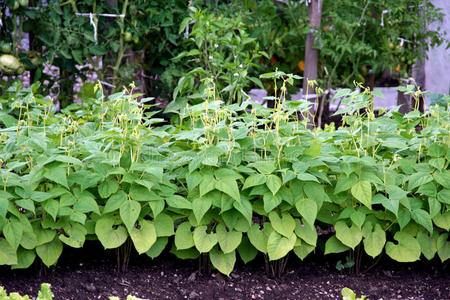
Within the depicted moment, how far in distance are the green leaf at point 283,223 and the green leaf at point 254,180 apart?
19 centimetres

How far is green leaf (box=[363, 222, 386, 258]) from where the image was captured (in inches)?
97.0

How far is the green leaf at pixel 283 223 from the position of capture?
241 cm

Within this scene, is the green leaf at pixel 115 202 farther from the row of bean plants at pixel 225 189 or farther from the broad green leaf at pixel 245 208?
the broad green leaf at pixel 245 208

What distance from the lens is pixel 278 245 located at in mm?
2404

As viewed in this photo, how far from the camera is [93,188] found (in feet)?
8.00

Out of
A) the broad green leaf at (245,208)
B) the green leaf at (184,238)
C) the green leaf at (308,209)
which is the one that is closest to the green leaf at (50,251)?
the green leaf at (184,238)

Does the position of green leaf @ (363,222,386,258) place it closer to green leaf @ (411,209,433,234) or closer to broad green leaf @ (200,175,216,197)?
green leaf @ (411,209,433,234)

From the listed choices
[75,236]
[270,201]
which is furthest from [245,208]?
[75,236]

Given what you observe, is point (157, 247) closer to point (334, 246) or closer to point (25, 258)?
point (25, 258)

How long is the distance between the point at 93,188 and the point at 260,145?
73 cm

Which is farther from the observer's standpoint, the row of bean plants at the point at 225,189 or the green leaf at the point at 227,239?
the green leaf at the point at 227,239

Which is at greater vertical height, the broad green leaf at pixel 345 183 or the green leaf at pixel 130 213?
the broad green leaf at pixel 345 183

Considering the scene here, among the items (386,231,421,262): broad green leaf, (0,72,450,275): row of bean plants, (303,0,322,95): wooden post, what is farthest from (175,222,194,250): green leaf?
(303,0,322,95): wooden post

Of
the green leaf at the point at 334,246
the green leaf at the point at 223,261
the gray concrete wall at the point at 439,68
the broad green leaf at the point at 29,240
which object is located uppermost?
the gray concrete wall at the point at 439,68
